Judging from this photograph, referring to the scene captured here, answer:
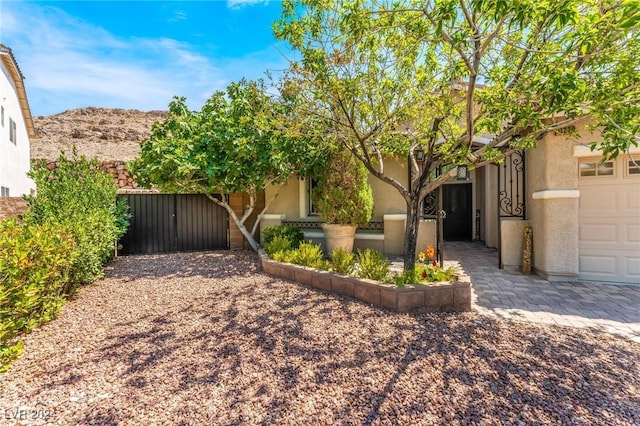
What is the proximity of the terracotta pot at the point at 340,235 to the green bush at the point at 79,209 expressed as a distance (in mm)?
5569

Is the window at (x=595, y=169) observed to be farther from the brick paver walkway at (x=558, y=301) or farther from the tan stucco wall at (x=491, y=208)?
the tan stucco wall at (x=491, y=208)

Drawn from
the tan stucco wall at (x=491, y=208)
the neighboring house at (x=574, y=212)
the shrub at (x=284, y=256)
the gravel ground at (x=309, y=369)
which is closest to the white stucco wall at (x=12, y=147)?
the gravel ground at (x=309, y=369)

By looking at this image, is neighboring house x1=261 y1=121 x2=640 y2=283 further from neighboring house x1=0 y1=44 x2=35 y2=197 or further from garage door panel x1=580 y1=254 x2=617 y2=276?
neighboring house x1=0 y1=44 x2=35 y2=197

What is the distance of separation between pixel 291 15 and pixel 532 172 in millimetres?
6625

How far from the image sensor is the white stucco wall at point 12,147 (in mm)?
12094

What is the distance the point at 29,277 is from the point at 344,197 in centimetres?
667

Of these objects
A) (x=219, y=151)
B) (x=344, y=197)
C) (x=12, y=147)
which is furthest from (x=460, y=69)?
(x=12, y=147)

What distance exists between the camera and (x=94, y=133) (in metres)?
26.6

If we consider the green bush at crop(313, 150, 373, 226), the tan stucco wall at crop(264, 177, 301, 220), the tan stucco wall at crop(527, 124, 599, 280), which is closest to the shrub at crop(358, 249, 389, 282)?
the green bush at crop(313, 150, 373, 226)

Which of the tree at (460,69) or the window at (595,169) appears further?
the window at (595,169)

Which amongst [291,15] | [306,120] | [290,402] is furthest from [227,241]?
[290,402]

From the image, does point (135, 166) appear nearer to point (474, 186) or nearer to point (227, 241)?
point (227, 241)

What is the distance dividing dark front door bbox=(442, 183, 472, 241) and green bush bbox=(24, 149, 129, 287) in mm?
11656

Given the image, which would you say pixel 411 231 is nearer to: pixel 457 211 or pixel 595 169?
pixel 595 169
